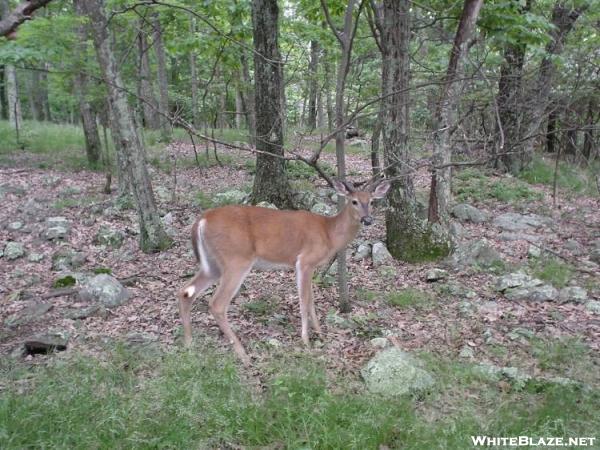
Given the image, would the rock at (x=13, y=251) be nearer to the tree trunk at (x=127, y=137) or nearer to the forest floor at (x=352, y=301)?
the forest floor at (x=352, y=301)

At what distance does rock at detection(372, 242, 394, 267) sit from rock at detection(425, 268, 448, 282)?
0.67 m

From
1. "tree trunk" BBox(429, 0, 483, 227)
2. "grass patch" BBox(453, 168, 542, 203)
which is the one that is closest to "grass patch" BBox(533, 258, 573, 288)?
"tree trunk" BBox(429, 0, 483, 227)

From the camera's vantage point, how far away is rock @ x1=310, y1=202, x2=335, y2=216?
29.4 ft

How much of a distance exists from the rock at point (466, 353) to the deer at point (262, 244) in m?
1.41

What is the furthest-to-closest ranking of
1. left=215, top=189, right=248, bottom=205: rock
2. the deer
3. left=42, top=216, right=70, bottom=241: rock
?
1. left=215, top=189, right=248, bottom=205: rock
2. left=42, top=216, right=70, bottom=241: rock
3. the deer

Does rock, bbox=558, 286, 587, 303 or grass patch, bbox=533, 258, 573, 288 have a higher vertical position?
grass patch, bbox=533, 258, 573, 288

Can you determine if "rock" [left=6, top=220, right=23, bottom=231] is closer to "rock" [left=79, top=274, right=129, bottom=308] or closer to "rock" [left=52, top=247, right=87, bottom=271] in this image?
"rock" [left=52, top=247, right=87, bottom=271]

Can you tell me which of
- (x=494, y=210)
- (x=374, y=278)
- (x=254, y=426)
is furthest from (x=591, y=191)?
(x=254, y=426)

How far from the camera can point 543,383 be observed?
418 cm

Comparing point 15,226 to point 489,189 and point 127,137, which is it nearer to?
point 127,137

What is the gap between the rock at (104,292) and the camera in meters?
6.01

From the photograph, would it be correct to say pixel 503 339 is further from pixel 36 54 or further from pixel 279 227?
pixel 36 54

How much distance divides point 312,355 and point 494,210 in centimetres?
639

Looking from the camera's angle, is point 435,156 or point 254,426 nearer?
point 254,426
